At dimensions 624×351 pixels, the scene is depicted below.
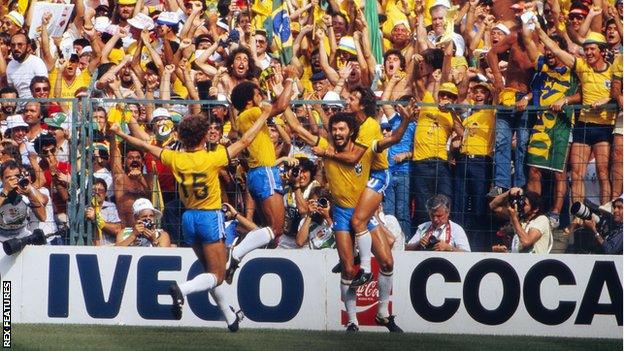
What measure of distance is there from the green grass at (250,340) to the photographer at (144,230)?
92 cm

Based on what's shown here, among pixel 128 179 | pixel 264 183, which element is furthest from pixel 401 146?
pixel 128 179

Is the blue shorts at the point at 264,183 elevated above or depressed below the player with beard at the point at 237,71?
below

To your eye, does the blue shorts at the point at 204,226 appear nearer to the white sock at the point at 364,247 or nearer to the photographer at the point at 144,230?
the photographer at the point at 144,230

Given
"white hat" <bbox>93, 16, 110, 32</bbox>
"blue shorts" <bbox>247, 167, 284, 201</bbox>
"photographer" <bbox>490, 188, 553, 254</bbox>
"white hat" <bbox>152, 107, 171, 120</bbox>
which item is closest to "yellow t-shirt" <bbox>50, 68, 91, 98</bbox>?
"white hat" <bbox>93, 16, 110, 32</bbox>

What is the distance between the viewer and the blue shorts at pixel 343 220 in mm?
13961

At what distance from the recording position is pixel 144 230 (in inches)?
561

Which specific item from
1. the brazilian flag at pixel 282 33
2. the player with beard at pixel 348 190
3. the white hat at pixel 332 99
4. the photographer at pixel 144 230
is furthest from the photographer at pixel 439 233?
the brazilian flag at pixel 282 33

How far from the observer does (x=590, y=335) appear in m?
13.8

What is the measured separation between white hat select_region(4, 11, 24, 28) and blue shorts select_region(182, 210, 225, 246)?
5619 mm

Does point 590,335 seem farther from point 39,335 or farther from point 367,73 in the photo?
point 39,335

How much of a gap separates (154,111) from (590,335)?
506cm

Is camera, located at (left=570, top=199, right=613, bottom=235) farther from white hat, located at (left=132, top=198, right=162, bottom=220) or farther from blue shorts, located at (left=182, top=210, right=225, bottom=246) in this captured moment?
white hat, located at (left=132, top=198, right=162, bottom=220)

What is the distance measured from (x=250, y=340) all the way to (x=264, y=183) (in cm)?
178

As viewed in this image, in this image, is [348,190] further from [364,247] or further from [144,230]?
[144,230]
